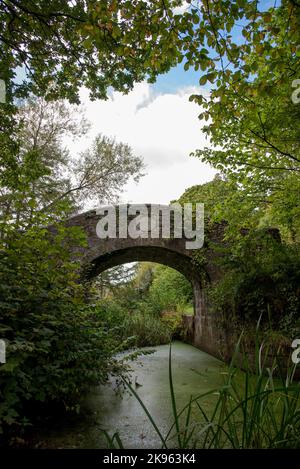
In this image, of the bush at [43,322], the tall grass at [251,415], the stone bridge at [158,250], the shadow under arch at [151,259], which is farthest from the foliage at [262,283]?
the tall grass at [251,415]

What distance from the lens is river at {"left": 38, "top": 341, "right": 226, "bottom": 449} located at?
2363mm

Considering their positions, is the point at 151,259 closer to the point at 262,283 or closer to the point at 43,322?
the point at 262,283

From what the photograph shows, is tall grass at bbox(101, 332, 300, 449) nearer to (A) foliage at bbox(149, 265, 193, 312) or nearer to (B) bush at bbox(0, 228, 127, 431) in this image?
(B) bush at bbox(0, 228, 127, 431)

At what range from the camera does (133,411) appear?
3131mm

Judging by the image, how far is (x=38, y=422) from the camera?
2660 mm

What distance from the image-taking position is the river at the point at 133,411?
2363mm

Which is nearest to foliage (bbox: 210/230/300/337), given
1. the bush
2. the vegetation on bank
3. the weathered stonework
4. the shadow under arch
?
the vegetation on bank


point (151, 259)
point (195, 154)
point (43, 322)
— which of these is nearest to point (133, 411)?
point (43, 322)

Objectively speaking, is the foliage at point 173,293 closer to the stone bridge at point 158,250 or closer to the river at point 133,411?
the stone bridge at point 158,250

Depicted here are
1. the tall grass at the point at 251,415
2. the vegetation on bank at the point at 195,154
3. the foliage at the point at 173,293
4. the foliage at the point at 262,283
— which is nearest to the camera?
the tall grass at the point at 251,415
